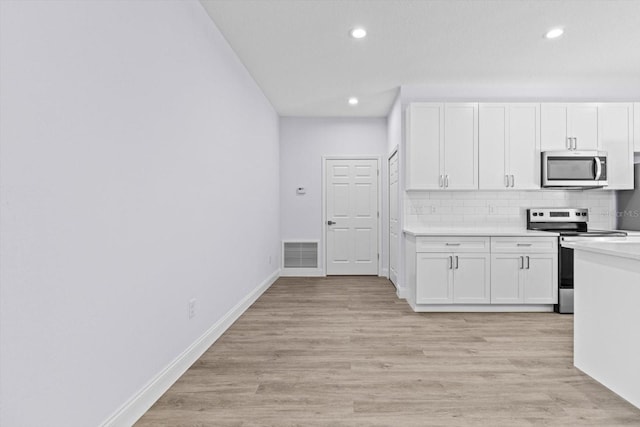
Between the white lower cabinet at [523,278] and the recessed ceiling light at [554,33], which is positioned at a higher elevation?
the recessed ceiling light at [554,33]

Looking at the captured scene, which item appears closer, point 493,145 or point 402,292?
point 493,145

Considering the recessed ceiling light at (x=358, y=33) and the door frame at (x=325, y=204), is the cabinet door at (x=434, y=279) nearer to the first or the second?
the door frame at (x=325, y=204)

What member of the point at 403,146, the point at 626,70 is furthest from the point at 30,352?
the point at 626,70

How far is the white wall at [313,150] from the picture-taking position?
6.07 metres

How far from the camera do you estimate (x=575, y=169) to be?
4102 mm

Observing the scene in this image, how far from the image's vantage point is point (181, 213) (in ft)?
7.88

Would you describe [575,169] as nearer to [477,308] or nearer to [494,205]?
[494,205]

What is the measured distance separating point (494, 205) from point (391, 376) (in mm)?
2975

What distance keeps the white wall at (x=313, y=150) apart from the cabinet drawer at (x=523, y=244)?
2285mm

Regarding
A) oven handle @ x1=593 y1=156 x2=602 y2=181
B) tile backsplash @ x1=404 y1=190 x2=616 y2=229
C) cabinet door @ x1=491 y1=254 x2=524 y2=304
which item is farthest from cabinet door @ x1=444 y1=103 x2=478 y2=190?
oven handle @ x1=593 y1=156 x2=602 y2=181

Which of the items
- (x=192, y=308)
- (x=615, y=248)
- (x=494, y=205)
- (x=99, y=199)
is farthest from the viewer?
(x=494, y=205)

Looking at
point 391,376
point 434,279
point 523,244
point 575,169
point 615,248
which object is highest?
point 575,169

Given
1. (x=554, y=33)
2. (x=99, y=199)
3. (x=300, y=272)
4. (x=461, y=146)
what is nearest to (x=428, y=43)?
(x=554, y=33)

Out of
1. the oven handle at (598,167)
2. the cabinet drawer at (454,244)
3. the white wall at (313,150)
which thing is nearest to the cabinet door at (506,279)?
the cabinet drawer at (454,244)
